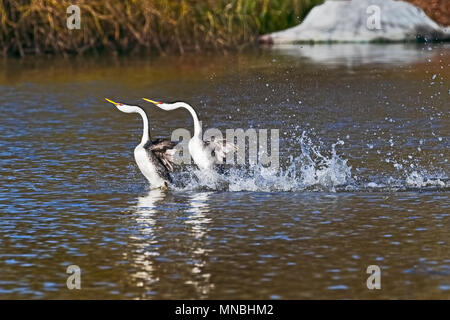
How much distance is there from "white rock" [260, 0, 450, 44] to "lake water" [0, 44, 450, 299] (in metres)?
12.4

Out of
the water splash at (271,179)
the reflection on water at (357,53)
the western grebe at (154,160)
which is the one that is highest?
the western grebe at (154,160)

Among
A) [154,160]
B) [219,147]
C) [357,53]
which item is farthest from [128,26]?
[154,160]

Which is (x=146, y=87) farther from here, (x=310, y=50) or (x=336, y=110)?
(x=310, y=50)

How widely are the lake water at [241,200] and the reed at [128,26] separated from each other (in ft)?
28.9

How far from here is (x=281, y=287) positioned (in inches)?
374

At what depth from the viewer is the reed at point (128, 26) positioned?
34.3 metres

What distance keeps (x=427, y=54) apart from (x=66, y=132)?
15.9 meters

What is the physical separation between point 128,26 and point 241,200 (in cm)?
2272

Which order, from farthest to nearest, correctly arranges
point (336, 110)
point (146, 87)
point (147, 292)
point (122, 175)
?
point (146, 87), point (336, 110), point (122, 175), point (147, 292)

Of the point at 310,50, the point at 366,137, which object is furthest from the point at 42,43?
the point at 366,137

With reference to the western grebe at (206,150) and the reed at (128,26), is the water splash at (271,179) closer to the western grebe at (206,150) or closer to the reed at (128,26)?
the western grebe at (206,150)

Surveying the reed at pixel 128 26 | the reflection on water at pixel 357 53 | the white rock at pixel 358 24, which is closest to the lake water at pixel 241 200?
the reflection on water at pixel 357 53

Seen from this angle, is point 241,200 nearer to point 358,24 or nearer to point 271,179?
point 271,179

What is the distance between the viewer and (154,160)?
14328 mm
